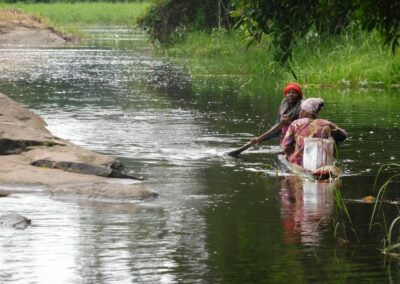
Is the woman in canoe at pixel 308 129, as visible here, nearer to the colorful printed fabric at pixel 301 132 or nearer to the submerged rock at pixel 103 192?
the colorful printed fabric at pixel 301 132

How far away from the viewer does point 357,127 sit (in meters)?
20.4

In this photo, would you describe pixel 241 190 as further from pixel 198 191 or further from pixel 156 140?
pixel 156 140

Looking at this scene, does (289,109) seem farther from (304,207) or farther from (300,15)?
(304,207)

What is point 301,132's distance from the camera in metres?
14.8

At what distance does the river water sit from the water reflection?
0.01 metres

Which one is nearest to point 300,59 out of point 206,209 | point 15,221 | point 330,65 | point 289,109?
point 330,65

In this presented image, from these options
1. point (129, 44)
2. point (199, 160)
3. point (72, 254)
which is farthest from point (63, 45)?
point (72, 254)

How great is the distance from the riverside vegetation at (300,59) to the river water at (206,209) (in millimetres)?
1925

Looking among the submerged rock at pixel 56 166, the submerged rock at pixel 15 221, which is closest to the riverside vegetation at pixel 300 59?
the submerged rock at pixel 56 166

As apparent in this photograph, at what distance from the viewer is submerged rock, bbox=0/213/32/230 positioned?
35.6ft

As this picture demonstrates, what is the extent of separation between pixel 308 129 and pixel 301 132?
0.16 m

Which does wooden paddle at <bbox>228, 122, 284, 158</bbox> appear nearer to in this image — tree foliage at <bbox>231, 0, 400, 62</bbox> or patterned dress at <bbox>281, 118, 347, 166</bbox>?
patterned dress at <bbox>281, 118, 347, 166</bbox>

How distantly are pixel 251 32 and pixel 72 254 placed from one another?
5.19 metres

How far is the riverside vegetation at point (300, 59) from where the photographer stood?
28562mm
